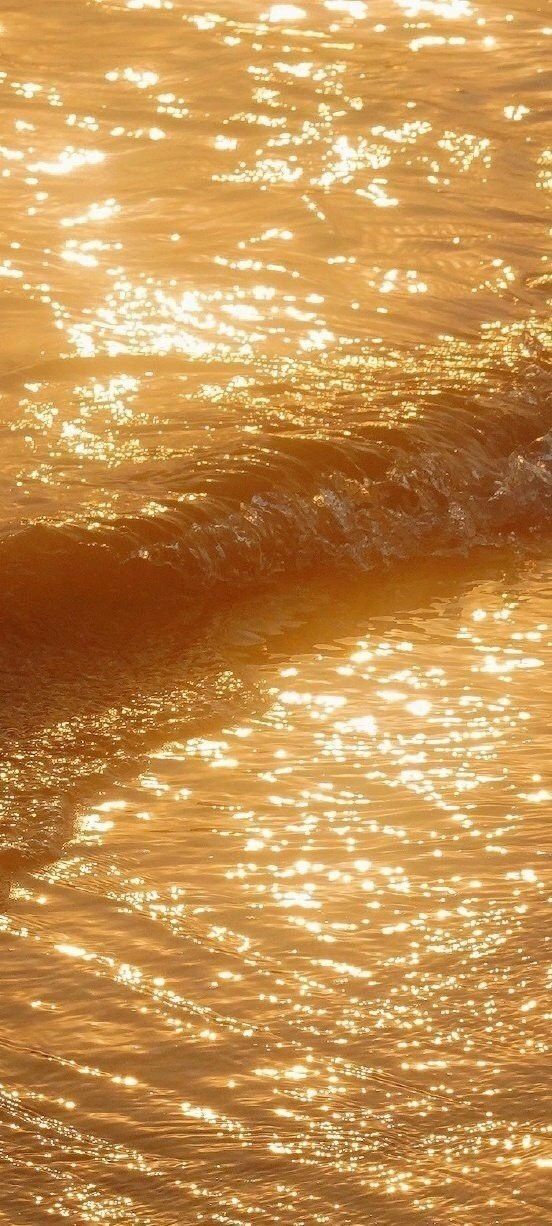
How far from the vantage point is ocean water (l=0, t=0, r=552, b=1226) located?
7.97 feet

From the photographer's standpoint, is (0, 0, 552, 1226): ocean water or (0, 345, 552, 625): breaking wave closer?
(0, 0, 552, 1226): ocean water

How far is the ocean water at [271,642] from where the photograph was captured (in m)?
2.43

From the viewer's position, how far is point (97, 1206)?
2248 millimetres

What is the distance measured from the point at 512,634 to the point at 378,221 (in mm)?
2497

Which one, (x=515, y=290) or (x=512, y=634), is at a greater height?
(x=515, y=290)

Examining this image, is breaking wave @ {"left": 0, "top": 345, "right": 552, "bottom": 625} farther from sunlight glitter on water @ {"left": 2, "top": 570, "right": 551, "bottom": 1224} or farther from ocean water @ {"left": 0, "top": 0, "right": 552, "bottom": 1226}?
sunlight glitter on water @ {"left": 2, "top": 570, "right": 551, "bottom": 1224}

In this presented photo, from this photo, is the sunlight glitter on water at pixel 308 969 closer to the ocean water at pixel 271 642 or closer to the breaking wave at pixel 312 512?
the ocean water at pixel 271 642

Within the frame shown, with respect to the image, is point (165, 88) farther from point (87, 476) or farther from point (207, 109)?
point (87, 476)

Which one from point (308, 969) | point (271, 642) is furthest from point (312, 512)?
point (308, 969)

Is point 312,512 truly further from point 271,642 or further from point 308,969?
point 308,969

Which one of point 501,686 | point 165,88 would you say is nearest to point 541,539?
point 501,686

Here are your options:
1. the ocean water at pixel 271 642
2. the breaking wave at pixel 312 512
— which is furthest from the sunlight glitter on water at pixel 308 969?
the breaking wave at pixel 312 512

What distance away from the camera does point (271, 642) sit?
3828 mm

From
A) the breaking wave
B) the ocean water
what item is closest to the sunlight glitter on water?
the ocean water
